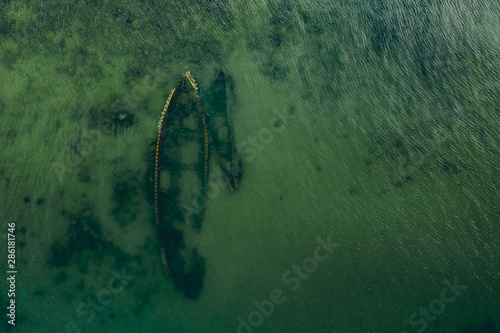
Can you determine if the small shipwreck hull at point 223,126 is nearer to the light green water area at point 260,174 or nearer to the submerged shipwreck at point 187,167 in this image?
the submerged shipwreck at point 187,167

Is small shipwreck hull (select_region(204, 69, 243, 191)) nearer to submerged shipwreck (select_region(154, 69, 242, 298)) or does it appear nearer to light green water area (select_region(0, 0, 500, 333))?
submerged shipwreck (select_region(154, 69, 242, 298))

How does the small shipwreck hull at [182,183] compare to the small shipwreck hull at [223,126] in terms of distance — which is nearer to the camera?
the small shipwreck hull at [182,183]

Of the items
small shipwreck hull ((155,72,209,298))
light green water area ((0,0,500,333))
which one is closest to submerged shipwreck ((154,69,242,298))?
small shipwreck hull ((155,72,209,298))

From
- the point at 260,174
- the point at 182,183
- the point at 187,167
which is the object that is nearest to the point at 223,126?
the point at 187,167

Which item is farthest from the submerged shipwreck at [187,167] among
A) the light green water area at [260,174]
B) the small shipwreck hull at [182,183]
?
the light green water area at [260,174]

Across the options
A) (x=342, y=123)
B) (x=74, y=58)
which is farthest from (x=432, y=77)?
(x=74, y=58)
